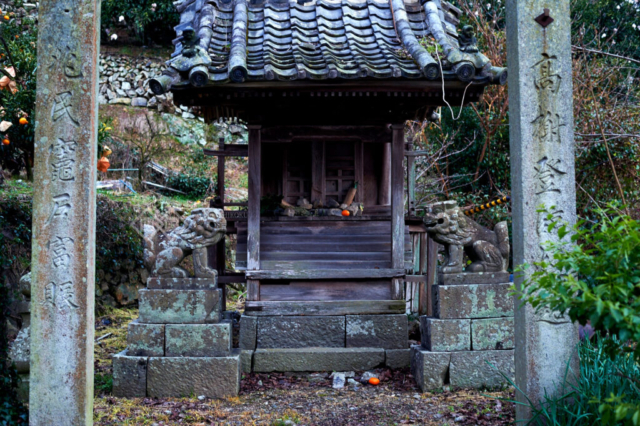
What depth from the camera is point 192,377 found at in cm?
563

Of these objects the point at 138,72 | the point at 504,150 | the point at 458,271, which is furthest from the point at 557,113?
the point at 138,72

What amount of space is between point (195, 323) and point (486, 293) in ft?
10.6

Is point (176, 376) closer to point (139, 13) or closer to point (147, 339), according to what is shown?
point (147, 339)

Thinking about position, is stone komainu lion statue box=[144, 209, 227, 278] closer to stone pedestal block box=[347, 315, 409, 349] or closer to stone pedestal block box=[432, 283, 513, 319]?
stone pedestal block box=[347, 315, 409, 349]

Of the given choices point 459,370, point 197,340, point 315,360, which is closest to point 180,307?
point 197,340

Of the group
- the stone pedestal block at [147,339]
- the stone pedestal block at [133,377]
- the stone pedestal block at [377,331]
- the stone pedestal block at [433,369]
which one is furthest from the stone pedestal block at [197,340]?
the stone pedestal block at [433,369]

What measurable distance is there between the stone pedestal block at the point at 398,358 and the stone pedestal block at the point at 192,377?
2104 millimetres

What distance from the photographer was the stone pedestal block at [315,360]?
6719 mm

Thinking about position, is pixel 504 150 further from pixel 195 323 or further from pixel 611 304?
pixel 611 304

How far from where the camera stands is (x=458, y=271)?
5891 mm

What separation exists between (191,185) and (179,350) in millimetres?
11560

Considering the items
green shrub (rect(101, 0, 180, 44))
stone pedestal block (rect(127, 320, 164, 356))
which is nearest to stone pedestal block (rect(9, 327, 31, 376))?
stone pedestal block (rect(127, 320, 164, 356))

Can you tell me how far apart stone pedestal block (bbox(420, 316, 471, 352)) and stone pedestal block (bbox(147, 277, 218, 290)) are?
8.04ft

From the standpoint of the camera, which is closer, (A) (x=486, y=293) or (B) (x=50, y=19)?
(B) (x=50, y=19)
